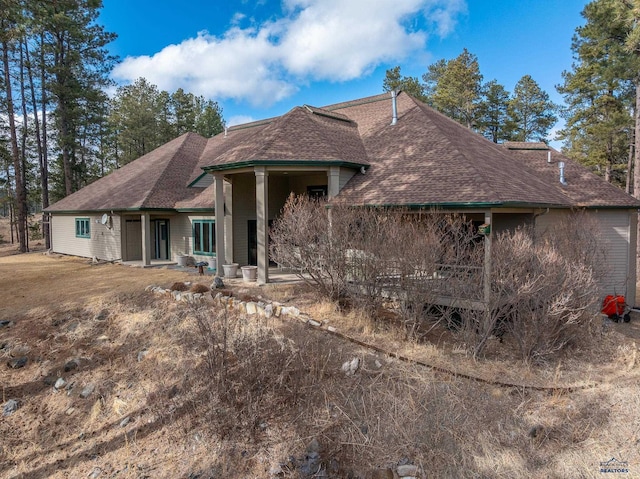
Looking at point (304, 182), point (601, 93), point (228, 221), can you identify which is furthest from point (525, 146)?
point (228, 221)

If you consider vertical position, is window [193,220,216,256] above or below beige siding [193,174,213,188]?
below

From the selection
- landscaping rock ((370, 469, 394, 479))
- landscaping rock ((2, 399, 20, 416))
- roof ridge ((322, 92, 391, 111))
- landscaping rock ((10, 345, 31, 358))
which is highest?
roof ridge ((322, 92, 391, 111))

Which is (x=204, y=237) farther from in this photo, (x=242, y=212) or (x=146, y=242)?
(x=146, y=242)

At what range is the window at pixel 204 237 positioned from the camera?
16375mm

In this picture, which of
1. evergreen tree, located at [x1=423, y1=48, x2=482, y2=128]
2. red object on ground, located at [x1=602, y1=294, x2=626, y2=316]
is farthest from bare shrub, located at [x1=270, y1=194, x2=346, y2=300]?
evergreen tree, located at [x1=423, y1=48, x2=482, y2=128]

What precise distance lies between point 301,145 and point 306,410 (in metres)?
9.34

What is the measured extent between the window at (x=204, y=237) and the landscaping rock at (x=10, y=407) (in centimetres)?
935

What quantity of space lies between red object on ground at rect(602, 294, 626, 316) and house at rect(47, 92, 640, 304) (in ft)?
1.64

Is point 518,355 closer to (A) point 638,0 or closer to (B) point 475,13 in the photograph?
(A) point 638,0

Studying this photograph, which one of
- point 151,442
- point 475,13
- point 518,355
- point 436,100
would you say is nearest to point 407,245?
point 518,355

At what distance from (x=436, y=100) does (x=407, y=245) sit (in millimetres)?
30378

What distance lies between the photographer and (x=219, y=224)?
45.3ft

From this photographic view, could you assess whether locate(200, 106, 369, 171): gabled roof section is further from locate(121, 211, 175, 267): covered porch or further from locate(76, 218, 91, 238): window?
locate(76, 218, 91, 238): window

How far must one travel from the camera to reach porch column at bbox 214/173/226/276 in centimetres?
1370
